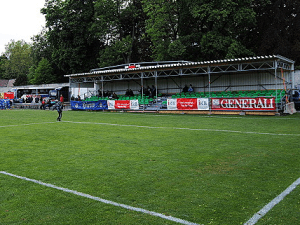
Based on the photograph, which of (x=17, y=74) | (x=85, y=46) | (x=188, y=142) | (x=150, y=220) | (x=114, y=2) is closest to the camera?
(x=150, y=220)

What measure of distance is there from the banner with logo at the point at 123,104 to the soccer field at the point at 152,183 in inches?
699

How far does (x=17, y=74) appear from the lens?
8906 centimetres

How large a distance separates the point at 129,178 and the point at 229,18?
30201 mm

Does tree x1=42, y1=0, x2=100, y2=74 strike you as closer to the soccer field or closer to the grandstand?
the grandstand

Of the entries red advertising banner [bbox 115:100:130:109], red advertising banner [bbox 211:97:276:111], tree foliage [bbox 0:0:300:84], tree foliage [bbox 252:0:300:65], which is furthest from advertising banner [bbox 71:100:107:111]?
tree foliage [bbox 252:0:300:65]

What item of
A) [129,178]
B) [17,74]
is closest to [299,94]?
[129,178]

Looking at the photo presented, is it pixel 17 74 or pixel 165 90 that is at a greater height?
pixel 17 74

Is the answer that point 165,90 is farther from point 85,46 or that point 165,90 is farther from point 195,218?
point 195,218

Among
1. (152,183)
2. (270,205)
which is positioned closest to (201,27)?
(152,183)

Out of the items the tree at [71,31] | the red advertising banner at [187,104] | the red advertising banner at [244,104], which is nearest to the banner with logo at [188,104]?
the red advertising banner at [187,104]

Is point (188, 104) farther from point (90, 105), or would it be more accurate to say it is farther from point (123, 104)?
point (90, 105)

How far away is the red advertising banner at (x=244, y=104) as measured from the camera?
20484mm

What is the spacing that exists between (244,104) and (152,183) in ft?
57.7

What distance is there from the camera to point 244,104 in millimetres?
21578
